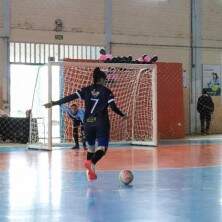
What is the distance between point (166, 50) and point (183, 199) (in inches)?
798

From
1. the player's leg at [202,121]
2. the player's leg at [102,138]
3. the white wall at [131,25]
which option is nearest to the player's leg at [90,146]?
the player's leg at [102,138]

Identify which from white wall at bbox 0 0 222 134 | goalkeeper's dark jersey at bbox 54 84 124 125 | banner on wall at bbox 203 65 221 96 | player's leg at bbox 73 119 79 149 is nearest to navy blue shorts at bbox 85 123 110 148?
goalkeeper's dark jersey at bbox 54 84 124 125

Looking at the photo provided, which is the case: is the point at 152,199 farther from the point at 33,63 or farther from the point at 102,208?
the point at 33,63

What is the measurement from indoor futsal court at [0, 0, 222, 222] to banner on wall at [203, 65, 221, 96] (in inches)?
2.2

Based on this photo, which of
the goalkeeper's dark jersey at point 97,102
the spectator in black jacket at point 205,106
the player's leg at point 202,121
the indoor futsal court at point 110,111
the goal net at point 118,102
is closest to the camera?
the indoor futsal court at point 110,111

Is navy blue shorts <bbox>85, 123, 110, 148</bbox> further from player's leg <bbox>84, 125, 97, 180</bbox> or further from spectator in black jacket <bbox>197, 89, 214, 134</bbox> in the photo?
spectator in black jacket <bbox>197, 89, 214, 134</bbox>

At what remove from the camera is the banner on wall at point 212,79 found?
3050 cm

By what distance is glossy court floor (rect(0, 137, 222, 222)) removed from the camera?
8.48m

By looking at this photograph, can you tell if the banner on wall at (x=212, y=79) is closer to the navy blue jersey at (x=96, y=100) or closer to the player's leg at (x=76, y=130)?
the player's leg at (x=76, y=130)

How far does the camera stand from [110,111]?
80.5ft

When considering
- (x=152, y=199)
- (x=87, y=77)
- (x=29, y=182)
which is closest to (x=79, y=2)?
(x=87, y=77)

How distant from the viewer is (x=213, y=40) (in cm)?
3106

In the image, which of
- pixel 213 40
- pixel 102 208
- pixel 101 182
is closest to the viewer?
pixel 102 208

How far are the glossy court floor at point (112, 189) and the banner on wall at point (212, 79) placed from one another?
12.3 meters
